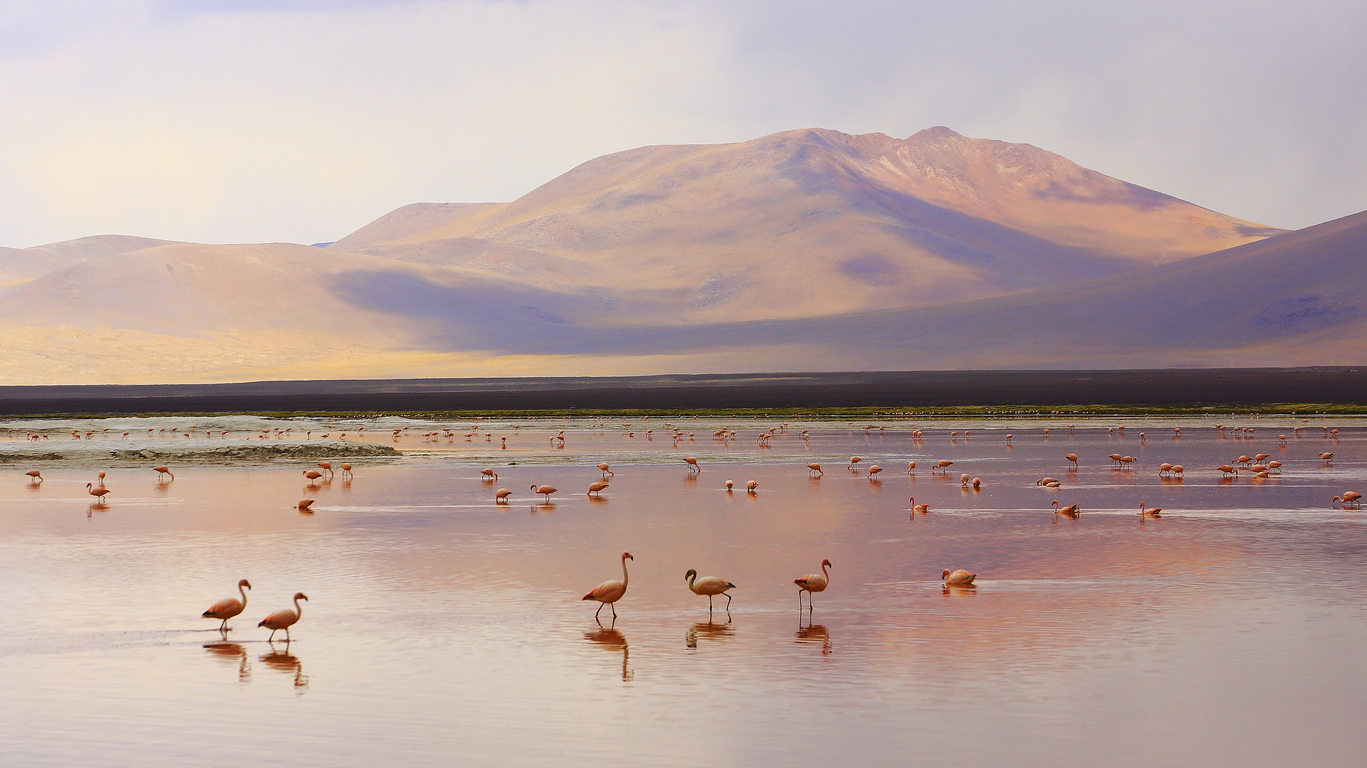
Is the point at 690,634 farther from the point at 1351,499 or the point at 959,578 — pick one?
the point at 1351,499

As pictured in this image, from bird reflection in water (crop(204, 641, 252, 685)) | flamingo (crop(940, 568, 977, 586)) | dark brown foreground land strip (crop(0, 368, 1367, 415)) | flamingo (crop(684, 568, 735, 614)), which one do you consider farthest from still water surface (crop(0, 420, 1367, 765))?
dark brown foreground land strip (crop(0, 368, 1367, 415))

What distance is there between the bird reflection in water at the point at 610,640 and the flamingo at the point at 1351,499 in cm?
1555

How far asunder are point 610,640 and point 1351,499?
16.2 m

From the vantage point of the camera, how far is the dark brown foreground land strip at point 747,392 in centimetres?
8281

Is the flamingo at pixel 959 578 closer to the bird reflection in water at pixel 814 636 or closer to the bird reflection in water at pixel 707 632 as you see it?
the bird reflection in water at pixel 814 636

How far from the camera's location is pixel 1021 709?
1061 centimetres

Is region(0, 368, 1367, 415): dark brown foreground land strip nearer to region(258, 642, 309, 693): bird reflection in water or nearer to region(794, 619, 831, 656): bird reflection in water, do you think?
region(794, 619, 831, 656): bird reflection in water

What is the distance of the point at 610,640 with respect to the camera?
13336mm

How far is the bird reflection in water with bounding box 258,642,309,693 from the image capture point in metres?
11.7

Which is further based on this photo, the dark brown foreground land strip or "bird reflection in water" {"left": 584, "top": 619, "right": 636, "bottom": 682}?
the dark brown foreground land strip

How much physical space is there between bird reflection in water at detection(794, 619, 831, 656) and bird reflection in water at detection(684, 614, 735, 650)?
0.67m

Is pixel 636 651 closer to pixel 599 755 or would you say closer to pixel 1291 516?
pixel 599 755

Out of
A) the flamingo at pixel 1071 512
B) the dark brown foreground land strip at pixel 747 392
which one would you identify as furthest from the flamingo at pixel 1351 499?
the dark brown foreground land strip at pixel 747 392

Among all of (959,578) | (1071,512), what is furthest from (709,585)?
(1071,512)
